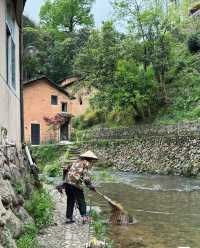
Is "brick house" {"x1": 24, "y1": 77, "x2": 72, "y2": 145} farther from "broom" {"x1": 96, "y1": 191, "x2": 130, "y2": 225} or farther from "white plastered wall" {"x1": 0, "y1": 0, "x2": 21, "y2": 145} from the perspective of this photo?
"broom" {"x1": 96, "y1": 191, "x2": 130, "y2": 225}

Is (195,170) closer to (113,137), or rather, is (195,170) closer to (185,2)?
(113,137)

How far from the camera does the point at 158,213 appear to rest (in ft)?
39.5

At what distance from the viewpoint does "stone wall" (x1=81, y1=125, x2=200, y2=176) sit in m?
25.1

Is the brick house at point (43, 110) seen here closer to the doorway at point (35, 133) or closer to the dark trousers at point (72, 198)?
the doorway at point (35, 133)

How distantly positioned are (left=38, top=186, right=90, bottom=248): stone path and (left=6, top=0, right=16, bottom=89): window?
3257mm

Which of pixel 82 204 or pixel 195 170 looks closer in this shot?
pixel 82 204

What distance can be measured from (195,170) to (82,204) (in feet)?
48.2

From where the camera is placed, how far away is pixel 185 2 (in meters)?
44.3

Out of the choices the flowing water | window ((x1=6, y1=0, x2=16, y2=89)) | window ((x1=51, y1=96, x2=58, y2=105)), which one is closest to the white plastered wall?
window ((x1=6, y1=0, x2=16, y2=89))

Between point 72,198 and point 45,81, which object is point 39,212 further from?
point 45,81

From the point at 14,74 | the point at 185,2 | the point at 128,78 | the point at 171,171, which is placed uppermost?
the point at 185,2

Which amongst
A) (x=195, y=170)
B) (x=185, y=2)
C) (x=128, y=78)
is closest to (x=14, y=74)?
(x=195, y=170)

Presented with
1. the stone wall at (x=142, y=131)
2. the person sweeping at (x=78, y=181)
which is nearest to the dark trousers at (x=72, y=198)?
the person sweeping at (x=78, y=181)

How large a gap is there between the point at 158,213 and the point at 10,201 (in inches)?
221
